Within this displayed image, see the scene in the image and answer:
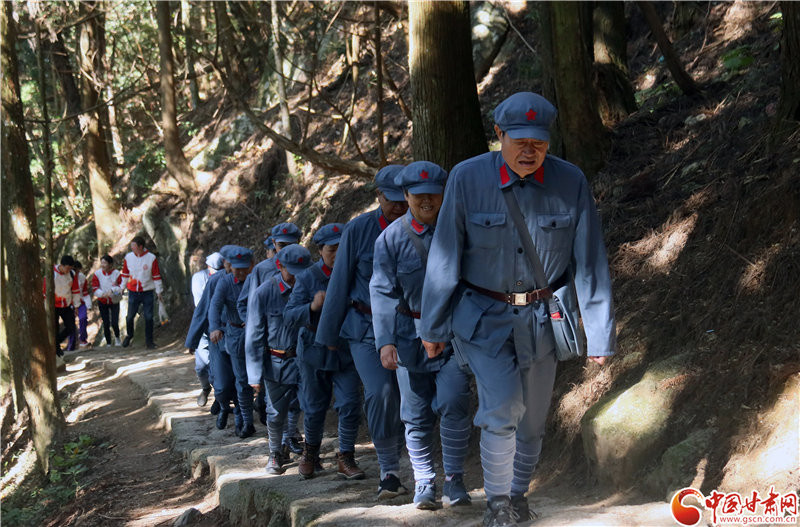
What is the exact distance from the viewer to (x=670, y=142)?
8.84 meters

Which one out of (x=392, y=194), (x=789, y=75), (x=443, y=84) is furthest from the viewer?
(x=443, y=84)

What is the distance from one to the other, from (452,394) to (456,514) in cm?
75

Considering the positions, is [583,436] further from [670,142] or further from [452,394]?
[670,142]

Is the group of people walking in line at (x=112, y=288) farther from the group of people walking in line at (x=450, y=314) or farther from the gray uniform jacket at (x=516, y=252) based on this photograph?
the gray uniform jacket at (x=516, y=252)

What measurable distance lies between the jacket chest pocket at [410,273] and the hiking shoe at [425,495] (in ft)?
4.27

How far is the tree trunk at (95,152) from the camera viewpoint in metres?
22.9

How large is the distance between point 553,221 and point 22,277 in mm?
8715

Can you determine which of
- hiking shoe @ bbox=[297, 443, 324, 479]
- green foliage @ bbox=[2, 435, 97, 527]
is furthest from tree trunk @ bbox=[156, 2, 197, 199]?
hiking shoe @ bbox=[297, 443, 324, 479]

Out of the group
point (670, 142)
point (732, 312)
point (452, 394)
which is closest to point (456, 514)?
point (452, 394)

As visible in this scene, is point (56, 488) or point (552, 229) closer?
point (552, 229)

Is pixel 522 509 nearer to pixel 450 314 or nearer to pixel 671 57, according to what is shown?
pixel 450 314

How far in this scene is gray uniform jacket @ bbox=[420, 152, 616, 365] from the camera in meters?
4.14

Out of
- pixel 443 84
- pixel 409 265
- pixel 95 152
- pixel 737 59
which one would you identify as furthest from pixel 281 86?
pixel 409 265

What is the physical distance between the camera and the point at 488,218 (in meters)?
4.17
